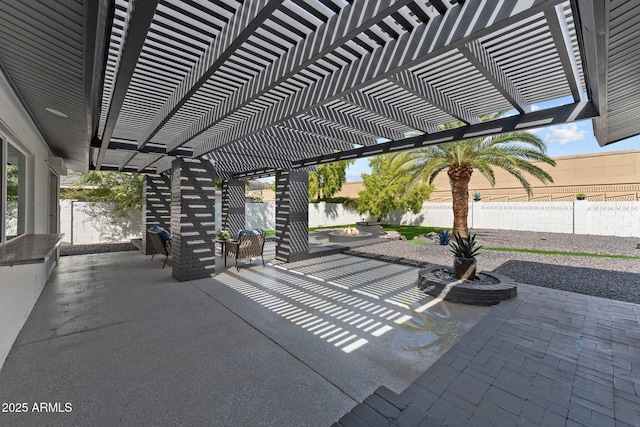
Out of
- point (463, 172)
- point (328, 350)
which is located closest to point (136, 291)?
point (328, 350)

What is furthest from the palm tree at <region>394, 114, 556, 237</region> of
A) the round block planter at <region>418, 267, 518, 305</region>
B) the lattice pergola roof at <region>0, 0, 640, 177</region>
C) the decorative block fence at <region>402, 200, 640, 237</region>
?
the decorative block fence at <region>402, 200, 640, 237</region>

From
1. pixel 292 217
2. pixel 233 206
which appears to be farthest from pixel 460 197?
pixel 233 206

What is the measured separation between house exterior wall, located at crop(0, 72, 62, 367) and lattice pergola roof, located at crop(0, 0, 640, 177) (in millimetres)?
268

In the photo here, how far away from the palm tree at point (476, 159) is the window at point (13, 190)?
→ 32.7ft

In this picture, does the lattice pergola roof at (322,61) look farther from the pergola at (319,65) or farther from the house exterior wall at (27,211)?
the house exterior wall at (27,211)

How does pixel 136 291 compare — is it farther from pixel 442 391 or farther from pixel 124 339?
pixel 442 391

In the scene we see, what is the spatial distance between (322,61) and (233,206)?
460 inches

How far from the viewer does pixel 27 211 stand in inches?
177

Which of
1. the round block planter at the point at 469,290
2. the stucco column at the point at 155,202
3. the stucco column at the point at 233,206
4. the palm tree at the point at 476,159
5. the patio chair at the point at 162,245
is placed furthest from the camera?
the stucco column at the point at 233,206

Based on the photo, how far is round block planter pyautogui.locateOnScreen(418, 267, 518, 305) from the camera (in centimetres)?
456

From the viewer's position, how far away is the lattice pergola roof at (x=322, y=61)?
74.0 inches

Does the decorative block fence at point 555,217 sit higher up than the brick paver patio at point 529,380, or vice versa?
the decorative block fence at point 555,217

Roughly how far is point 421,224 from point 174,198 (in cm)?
1765

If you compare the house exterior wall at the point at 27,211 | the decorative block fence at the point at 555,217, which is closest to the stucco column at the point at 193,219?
the house exterior wall at the point at 27,211
